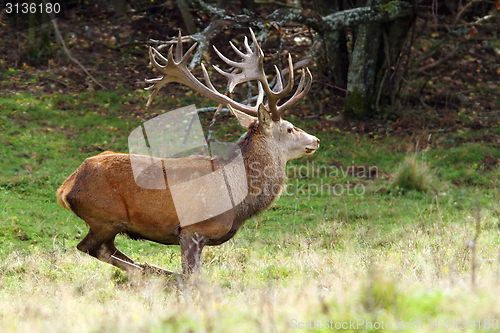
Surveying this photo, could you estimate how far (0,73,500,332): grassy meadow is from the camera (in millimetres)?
3648

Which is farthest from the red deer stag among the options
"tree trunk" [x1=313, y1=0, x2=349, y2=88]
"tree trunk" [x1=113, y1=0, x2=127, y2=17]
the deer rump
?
"tree trunk" [x1=113, y1=0, x2=127, y2=17]

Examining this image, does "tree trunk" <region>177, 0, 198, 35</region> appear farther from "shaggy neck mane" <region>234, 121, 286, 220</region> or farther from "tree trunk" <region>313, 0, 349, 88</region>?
"shaggy neck mane" <region>234, 121, 286, 220</region>

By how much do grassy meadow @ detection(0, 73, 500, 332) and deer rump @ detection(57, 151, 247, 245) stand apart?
56 centimetres

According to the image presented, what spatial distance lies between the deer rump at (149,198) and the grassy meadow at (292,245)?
56 cm

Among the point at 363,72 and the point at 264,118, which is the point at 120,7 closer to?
the point at 363,72

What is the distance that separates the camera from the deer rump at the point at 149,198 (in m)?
5.60

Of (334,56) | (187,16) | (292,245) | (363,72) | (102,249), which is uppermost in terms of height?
(187,16)

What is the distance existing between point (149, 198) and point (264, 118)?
5.26ft

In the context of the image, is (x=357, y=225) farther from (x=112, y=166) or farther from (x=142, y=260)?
(x=112, y=166)

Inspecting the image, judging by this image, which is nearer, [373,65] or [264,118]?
[264,118]

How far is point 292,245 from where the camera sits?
6.94 metres

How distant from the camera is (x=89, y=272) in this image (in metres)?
6.05

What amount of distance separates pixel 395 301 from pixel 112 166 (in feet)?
10.7

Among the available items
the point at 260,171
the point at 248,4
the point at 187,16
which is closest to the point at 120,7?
the point at 187,16
